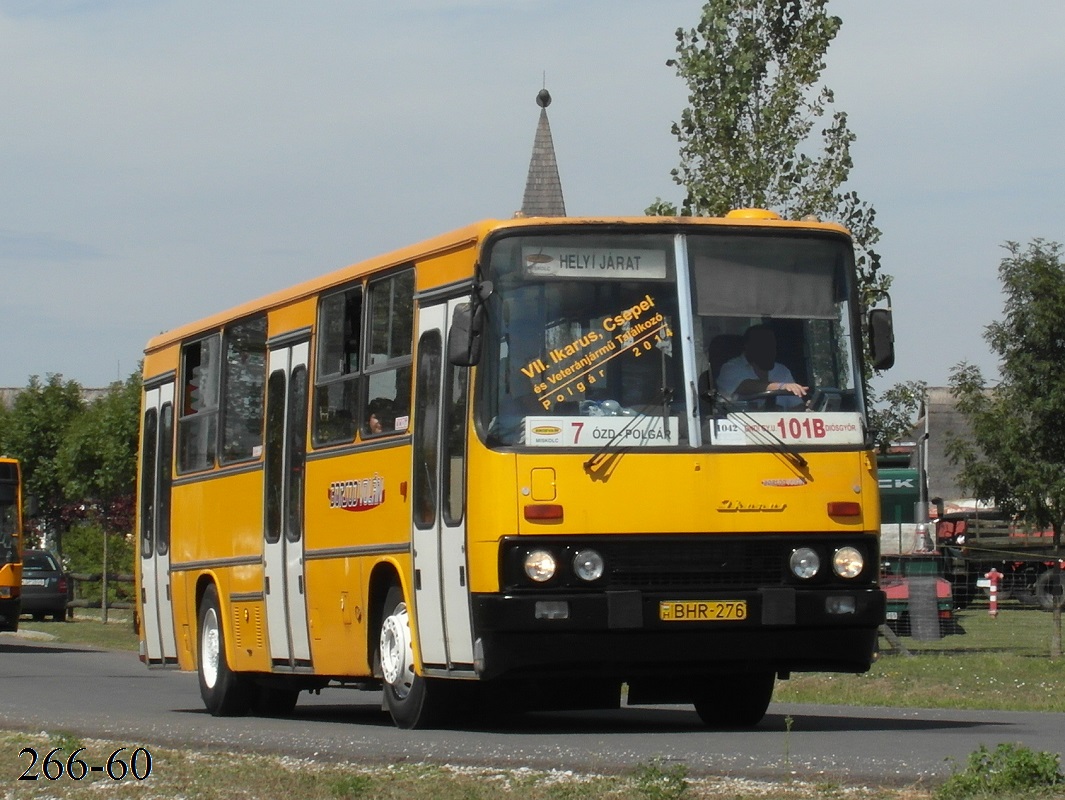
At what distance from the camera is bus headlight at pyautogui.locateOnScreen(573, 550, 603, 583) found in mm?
12727

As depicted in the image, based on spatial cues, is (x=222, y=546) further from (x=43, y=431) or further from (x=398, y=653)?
(x=43, y=431)

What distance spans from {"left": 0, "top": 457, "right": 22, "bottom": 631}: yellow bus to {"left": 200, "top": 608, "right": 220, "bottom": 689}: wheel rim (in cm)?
1638

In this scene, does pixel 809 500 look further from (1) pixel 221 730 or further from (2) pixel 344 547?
(1) pixel 221 730

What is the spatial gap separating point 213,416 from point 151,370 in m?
2.31

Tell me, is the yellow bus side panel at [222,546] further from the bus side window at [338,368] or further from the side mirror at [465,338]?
the side mirror at [465,338]

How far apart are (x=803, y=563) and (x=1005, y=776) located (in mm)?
3840

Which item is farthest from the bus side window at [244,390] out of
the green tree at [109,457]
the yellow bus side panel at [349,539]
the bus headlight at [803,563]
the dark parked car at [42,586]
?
the dark parked car at [42,586]

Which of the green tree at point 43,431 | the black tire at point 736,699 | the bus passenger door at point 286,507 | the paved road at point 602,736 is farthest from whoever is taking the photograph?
the green tree at point 43,431

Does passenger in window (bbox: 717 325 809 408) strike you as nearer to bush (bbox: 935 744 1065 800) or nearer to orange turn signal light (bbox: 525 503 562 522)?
orange turn signal light (bbox: 525 503 562 522)

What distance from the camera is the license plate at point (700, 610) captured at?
12812mm

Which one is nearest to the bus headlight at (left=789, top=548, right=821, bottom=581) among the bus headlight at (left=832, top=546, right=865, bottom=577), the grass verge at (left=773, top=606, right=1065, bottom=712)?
the bus headlight at (left=832, top=546, right=865, bottom=577)

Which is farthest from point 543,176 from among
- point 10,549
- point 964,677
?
point 964,677

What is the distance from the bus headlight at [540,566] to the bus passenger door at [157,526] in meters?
7.07

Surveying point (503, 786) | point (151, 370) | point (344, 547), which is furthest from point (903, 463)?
point (503, 786)
